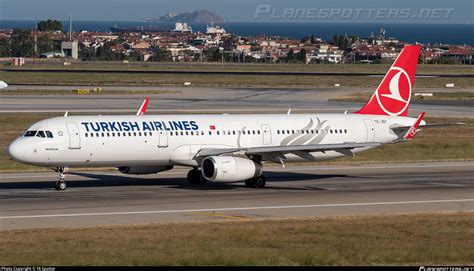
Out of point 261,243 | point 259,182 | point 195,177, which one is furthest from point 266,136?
point 261,243

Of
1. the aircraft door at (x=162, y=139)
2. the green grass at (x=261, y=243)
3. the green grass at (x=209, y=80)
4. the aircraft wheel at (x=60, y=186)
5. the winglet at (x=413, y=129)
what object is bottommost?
the green grass at (x=209, y=80)

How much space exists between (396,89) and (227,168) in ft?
43.4

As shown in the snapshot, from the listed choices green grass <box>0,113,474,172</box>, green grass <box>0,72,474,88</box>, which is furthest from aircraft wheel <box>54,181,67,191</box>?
green grass <box>0,72,474,88</box>

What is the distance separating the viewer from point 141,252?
29203 millimetres

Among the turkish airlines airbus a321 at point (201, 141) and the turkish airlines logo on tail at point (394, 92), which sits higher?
the turkish airlines logo on tail at point (394, 92)

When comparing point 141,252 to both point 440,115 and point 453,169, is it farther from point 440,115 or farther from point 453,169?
point 440,115

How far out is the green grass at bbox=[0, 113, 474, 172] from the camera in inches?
2381

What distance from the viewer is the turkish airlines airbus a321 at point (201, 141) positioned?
4519 cm

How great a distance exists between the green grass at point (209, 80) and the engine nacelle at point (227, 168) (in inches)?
3513

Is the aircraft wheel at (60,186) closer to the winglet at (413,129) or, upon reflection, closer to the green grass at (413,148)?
the green grass at (413,148)

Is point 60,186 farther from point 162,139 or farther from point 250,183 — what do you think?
point 250,183

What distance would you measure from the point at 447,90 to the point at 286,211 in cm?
9124

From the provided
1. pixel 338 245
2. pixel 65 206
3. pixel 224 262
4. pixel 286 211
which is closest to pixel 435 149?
pixel 286 211

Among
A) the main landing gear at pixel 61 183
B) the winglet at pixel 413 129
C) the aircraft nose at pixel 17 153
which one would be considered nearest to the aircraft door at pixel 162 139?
the main landing gear at pixel 61 183
